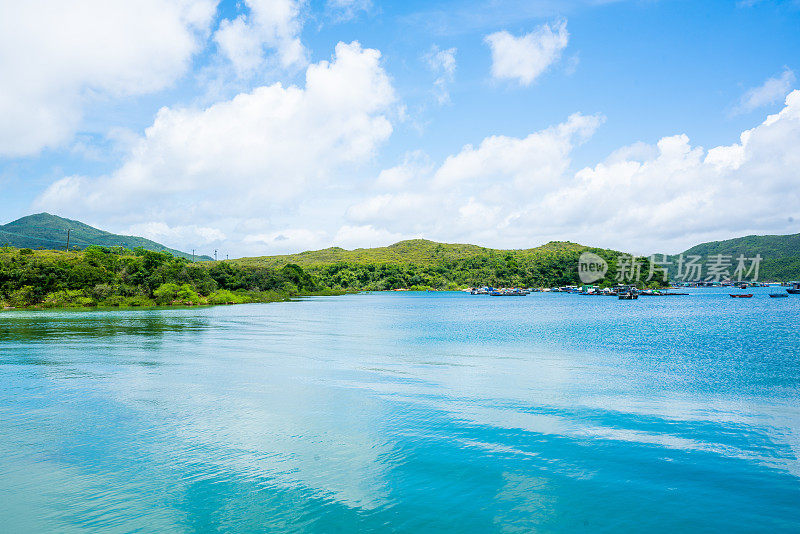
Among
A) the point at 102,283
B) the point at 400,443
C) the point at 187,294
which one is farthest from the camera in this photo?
the point at 187,294

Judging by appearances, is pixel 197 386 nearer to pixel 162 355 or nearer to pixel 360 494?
pixel 162 355

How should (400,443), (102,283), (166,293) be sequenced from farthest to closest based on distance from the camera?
(166,293)
(102,283)
(400,443)

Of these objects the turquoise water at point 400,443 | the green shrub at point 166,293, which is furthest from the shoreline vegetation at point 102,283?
the turquoise water at point 400,443

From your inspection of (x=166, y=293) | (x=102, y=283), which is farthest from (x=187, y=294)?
(x=102, y=283)

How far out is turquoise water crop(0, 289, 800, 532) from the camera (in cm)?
1024

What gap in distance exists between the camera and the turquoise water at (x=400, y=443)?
33.6 ft

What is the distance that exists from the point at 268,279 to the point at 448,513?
128 meters

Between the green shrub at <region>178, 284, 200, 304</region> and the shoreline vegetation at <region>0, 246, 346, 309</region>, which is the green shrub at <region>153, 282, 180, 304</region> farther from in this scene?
the green shrub at <region>178, 284, 200, 304</region>

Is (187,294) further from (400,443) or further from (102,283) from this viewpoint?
(400,443)

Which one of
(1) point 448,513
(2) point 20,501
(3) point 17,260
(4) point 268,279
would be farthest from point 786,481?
(4) point 268,279

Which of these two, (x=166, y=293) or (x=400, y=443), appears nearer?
(x=400, y=443)

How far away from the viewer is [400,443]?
14.5 metres

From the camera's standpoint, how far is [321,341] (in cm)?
3934

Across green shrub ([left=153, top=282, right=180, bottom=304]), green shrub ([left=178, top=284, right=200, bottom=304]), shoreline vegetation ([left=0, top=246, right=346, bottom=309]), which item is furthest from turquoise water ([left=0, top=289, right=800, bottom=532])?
green shrub ([left=178, top=284, right=200, bottom=304])
